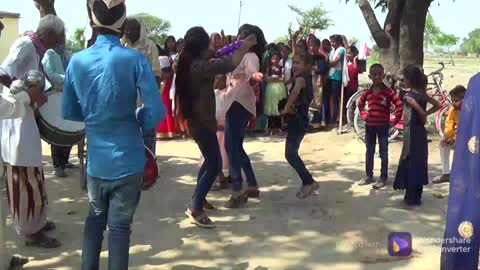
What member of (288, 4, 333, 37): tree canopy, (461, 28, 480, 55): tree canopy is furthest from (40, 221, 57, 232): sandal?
(461, 28, 480, 55): tree canopy

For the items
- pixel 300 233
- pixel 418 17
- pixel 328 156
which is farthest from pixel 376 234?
pixel 418 17

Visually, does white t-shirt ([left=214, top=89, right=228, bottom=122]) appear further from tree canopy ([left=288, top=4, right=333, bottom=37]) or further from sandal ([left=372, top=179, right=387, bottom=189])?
tree canopy ([left=288, top=4, right=333, bottom=37])

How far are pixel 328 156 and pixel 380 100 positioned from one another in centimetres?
207

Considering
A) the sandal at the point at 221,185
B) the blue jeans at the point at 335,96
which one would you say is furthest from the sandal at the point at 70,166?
the blue jeans at the point at 335,96

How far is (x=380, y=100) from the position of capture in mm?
5992

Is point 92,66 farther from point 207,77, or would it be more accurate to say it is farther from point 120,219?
point 207,77

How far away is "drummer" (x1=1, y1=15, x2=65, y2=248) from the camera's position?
162 inches

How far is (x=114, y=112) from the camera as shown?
3.10 m

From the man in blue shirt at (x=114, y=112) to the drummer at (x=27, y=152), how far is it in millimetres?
1042

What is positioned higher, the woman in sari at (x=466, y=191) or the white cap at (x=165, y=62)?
the white cap at (x=165, y=62)

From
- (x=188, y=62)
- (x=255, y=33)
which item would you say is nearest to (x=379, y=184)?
(x=255, y=33)

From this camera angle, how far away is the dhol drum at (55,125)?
14.9 ft

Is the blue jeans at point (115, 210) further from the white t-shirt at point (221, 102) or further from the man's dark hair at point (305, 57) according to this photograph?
the man's dark hair at point (305, 57)

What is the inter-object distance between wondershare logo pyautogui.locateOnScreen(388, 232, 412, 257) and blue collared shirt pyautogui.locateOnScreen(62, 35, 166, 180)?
2126 millimetres
